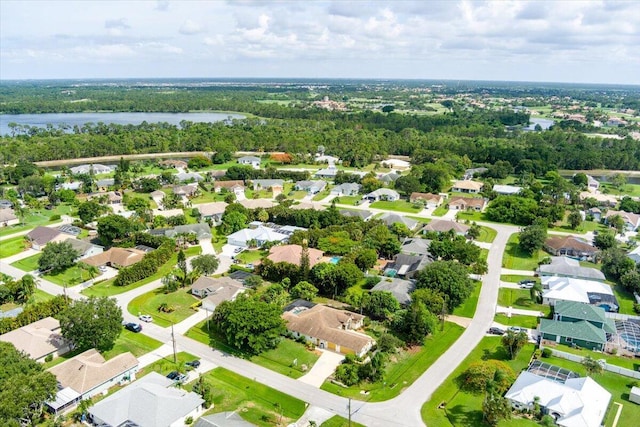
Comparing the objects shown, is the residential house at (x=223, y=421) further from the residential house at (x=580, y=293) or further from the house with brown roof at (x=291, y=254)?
the residential house at (x=580, y=293)

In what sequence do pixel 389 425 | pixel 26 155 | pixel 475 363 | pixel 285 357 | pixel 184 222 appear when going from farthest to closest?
pixel 26 155 → pixel 184 222 → pixel 285 357 → pixel 475 363 → pixel 389 425

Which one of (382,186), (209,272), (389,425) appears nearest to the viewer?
(389,425)

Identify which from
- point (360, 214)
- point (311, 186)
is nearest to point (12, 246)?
point (360, 214)

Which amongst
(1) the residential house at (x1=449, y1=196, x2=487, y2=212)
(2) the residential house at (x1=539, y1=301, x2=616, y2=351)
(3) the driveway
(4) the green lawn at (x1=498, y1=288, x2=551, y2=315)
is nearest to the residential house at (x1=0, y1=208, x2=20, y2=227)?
(3) the driveway

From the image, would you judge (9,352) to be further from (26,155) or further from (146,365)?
(26,155)

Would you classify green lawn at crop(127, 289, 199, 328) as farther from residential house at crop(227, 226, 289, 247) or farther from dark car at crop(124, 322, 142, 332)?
residential house at crop(227, 226, 289, 247)

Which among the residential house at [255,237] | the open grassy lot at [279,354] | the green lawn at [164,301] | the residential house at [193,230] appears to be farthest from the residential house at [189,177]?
the open grassy lot at [279,354]

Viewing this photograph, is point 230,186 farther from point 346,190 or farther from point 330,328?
point 330,328

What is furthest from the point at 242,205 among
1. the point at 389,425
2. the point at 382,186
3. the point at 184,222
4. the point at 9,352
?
the point at 389,425
